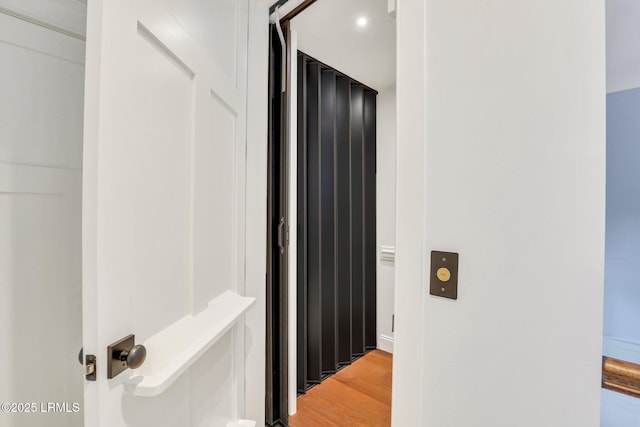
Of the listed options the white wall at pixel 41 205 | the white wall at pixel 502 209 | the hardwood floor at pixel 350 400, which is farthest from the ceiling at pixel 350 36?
the hardwood floor at pixel 350 400

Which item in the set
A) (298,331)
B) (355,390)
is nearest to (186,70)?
(298,331)

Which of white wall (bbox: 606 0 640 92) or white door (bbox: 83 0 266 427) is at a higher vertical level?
white wall (bbox: 606 0 640 92)

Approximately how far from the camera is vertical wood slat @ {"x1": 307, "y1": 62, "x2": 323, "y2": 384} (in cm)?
190

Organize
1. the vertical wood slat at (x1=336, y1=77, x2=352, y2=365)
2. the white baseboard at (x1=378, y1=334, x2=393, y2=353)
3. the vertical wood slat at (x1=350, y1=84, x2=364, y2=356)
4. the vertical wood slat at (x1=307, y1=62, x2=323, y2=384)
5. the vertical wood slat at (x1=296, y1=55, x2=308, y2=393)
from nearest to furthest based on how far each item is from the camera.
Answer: the vertical wood slat at (x1=296, y1=55, x2=308, y2=393)
the vertical wood slat at (x1=307, y1=62, x2=323, y2=384)
the vertical wood slat at (x1=336, y1=77, x2=352, y2=365)
the vertical wood slat at (x1=350, y1=84, x2=364, y2=356)
the white baseboard at (x1=378, y1=334, x2=393, y2=353)

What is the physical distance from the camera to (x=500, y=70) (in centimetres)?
60

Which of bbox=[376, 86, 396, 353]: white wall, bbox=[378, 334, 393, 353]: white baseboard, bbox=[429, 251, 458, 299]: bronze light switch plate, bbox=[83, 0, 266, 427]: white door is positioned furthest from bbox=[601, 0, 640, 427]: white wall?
bbox=[378, 334, 393, 353]: white baseboard

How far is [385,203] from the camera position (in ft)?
8.08

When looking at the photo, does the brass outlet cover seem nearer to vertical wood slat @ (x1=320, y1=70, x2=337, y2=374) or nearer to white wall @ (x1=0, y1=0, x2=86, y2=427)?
white wall @ (x1=0, y1=0, x2=86, y2=427)

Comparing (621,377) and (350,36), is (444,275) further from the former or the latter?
(350,36)

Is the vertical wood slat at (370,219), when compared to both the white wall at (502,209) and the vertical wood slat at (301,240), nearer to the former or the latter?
the vertical wood slat at (301,240)

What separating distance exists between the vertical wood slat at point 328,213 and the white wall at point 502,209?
4.23ft

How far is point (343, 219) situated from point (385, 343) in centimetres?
127

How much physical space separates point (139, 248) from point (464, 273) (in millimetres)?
780

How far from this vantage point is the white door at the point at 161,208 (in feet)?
1.61
